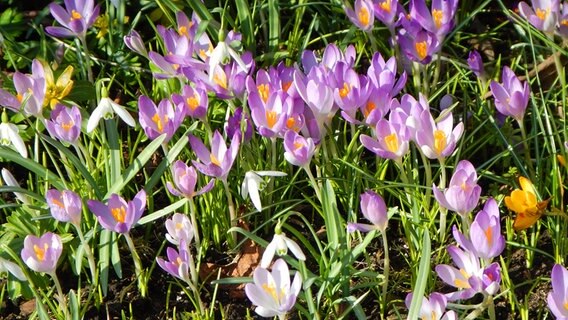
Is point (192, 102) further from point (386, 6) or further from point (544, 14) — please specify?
point (544, 14)

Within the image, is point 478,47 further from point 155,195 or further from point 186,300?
point 186,300

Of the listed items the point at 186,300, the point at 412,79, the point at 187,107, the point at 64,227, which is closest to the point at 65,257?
the point at 64,227

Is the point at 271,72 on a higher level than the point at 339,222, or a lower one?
higher

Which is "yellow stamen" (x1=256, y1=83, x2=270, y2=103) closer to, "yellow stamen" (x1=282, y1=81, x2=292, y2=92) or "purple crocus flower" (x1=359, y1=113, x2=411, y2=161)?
"yellow stamen" (x1=282, y1=81, x2=292, y2=92)

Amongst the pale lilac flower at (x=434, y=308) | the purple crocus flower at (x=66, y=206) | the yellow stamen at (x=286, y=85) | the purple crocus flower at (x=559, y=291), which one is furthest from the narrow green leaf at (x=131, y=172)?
the purple crocus flower at (x=559, y=291)

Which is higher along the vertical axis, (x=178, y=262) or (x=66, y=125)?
(x=66, y=125)

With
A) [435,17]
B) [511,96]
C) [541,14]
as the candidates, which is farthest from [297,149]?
[541,14]

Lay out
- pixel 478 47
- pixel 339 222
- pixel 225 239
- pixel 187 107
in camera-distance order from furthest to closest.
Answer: pixel 478 47 → pixel 225 239 → pixel 187 107 → pixel 339 222

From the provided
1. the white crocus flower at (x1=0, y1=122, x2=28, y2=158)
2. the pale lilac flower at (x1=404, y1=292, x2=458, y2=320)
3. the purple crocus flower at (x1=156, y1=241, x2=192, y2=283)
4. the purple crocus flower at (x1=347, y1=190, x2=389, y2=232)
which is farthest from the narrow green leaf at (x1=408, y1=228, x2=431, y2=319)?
the white crocus flower at (x1=0, y1=122, x2=28, y2=158)
